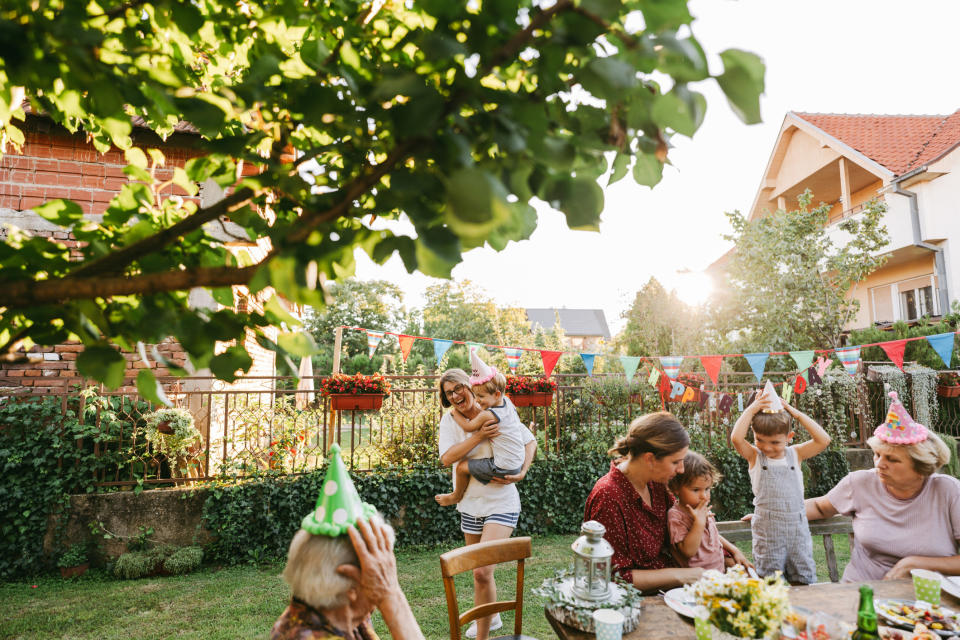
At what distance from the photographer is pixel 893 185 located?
11305 millimetres

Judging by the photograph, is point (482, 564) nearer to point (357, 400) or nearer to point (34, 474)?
point (357, 400)

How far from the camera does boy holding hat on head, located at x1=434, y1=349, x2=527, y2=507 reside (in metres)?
3.46

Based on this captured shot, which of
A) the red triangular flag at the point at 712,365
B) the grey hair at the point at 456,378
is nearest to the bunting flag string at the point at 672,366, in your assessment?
the red triangular flag at the point at 712,365

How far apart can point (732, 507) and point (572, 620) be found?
595cm

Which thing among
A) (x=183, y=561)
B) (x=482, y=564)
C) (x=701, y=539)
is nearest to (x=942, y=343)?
(x=701, y=539)

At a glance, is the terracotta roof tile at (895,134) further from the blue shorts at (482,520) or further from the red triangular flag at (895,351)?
the blue shorts at (482,520)

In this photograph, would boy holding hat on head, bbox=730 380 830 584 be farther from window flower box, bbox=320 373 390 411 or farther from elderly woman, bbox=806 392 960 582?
window flower box, bbox=320 373 390 411

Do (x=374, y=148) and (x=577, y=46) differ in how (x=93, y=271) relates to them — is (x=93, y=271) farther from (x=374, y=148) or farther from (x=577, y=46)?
(x=577, y=46)

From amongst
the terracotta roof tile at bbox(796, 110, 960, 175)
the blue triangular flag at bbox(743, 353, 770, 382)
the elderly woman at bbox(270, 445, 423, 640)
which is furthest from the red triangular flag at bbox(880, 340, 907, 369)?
the elderly woman at bbox(270, 445, 423, 640)

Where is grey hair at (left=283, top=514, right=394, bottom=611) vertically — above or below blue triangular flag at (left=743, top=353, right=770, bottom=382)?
below

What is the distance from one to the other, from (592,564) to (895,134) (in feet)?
57.9

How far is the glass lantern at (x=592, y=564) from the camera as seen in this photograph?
1995mm

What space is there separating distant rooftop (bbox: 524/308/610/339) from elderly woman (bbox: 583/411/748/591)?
52801mm

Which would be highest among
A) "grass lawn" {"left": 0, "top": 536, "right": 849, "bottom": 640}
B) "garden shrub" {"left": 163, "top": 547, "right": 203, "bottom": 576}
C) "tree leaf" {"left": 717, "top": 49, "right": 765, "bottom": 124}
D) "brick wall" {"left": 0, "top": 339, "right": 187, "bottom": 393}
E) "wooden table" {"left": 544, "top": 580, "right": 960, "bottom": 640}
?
"tree leaf" {"left": 717, "top": 49, "right": 765, "bottom": 124}
